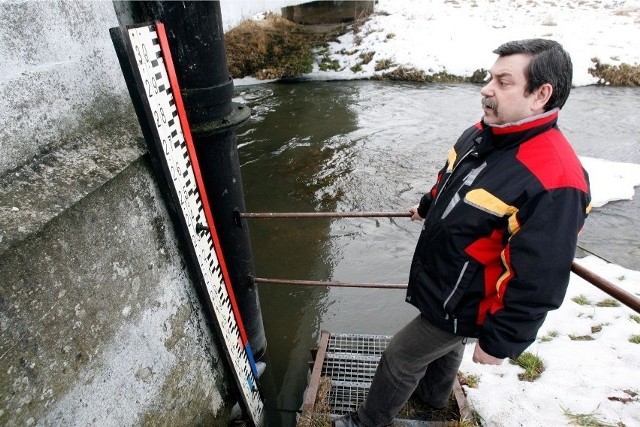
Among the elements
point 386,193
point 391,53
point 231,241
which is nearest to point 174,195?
point 231,241

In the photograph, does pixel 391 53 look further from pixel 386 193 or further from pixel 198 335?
pixel 198 335

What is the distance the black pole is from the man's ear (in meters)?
1.41

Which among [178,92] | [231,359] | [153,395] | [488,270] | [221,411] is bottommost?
[221,411]

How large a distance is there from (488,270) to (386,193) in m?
5.22

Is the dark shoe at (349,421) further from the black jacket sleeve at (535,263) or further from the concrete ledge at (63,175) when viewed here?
the concrete ledge at (63,175)

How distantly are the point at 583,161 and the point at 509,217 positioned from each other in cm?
780

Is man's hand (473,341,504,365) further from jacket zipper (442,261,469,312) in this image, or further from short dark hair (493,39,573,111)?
short dark hair (493,39,573,111)

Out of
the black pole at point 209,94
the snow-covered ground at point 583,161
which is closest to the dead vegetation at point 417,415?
the snow-covered ground at point 583,161

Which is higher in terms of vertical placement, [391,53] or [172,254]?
[172,254]

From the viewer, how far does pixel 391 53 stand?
1494 cm

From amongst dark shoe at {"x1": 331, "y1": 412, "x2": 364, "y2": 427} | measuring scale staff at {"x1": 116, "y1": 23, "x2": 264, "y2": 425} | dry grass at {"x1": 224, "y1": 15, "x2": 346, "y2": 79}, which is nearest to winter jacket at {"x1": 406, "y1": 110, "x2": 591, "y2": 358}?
dark shoe at {"x1": 331, "y1": 412, "x2": 364, "y2": 427}

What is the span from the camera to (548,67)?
149 cm

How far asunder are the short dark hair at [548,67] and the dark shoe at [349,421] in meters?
2.08

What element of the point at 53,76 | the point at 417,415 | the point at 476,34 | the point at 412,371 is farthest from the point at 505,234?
the point at 476,34
